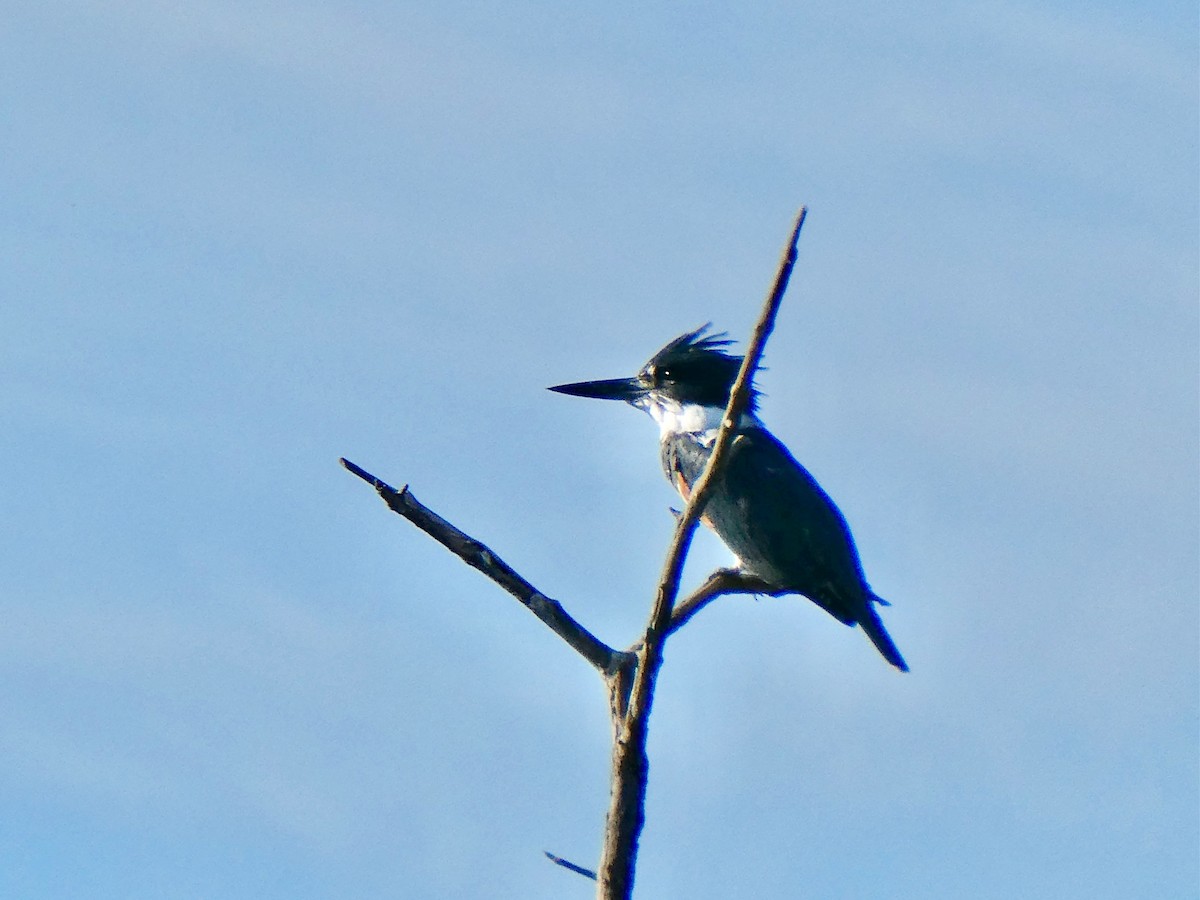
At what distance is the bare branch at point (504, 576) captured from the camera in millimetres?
4031

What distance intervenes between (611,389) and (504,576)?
4.03 metres

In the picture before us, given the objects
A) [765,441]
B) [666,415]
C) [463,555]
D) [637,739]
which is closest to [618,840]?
[637,739]

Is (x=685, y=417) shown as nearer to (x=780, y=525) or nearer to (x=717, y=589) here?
(x=780, y=525)

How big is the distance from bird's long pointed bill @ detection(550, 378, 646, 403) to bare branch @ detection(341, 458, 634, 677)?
387 cm

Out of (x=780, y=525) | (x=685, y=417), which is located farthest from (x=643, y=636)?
(x=685, y=417)

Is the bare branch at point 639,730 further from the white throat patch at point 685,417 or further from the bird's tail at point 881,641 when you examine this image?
the white throat patch at point 685,417

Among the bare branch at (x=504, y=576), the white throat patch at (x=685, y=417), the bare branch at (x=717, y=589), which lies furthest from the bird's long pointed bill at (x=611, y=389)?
the bare branch at (x=504, y=576)

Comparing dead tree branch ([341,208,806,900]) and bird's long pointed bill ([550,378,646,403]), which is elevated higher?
→ bird's long pointed bill ([550,378,646,403])

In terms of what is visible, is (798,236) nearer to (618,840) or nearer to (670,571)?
(670,571)

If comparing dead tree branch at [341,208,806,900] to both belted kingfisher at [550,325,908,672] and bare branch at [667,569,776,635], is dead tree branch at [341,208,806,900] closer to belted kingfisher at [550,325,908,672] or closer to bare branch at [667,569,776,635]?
bare branch at [667,569,776,635]

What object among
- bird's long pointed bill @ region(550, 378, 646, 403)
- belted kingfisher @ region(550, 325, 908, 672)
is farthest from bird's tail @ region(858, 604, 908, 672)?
bird's long pointed bill @ region(550, 378, 646, 403)

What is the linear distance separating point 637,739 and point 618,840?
0.27 meters

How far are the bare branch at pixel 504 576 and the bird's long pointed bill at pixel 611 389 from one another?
3871mm

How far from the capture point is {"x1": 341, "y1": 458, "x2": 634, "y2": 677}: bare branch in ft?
13.2
